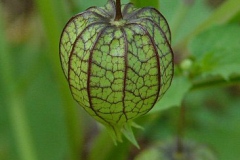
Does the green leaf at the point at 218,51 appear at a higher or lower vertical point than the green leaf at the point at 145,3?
lower

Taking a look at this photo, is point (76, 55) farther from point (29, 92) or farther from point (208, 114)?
point (208, 114)

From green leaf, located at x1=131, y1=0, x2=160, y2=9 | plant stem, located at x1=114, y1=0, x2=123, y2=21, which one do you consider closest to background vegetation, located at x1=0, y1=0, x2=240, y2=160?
Result: green leaf, located at x1=131, y1=0, x2=160, y2=9

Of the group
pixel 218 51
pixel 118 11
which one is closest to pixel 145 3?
pixel 118 11

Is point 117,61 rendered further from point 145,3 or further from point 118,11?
point 145,3

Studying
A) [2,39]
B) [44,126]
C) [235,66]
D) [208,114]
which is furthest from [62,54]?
[208,114]

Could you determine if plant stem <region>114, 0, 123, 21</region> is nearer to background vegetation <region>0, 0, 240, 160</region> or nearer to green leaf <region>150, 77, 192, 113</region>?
background vegetation <region>0, 0, 240, 160</region>

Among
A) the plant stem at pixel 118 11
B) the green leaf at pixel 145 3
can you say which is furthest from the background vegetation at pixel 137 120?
the plant stem at pixel 118 11

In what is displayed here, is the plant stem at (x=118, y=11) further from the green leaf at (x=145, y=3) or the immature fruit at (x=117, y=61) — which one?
the green leaf at (x=145, y=3)
